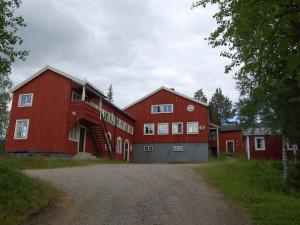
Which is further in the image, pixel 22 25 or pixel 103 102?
pixel 103 102

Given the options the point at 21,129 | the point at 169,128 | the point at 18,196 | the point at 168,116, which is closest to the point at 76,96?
the point at 21,129

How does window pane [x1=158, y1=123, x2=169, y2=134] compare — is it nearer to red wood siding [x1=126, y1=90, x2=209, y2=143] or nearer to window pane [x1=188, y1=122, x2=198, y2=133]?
red wood siding [x1=126, y1=90, x2=209, y2=143]

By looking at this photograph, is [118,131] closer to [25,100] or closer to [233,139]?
[25,100]

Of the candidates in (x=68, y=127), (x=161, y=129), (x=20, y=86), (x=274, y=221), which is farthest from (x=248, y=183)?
(x=161, y=129)

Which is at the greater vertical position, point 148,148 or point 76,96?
point 76,96

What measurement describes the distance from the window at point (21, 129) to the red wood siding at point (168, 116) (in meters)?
16.4

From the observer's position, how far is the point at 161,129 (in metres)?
43.4

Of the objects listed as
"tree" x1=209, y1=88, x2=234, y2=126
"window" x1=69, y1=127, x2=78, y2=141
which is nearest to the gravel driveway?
"window" x1=69, y1=127, x2=78, y2=141

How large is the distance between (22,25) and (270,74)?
953 centimetres

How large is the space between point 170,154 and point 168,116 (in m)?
4.61

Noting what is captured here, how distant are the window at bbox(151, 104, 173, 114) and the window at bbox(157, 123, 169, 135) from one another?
1660 mm

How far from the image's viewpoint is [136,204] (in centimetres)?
1172

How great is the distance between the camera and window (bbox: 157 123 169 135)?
4325 centimetres

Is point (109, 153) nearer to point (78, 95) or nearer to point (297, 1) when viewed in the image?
point (78, 95)
